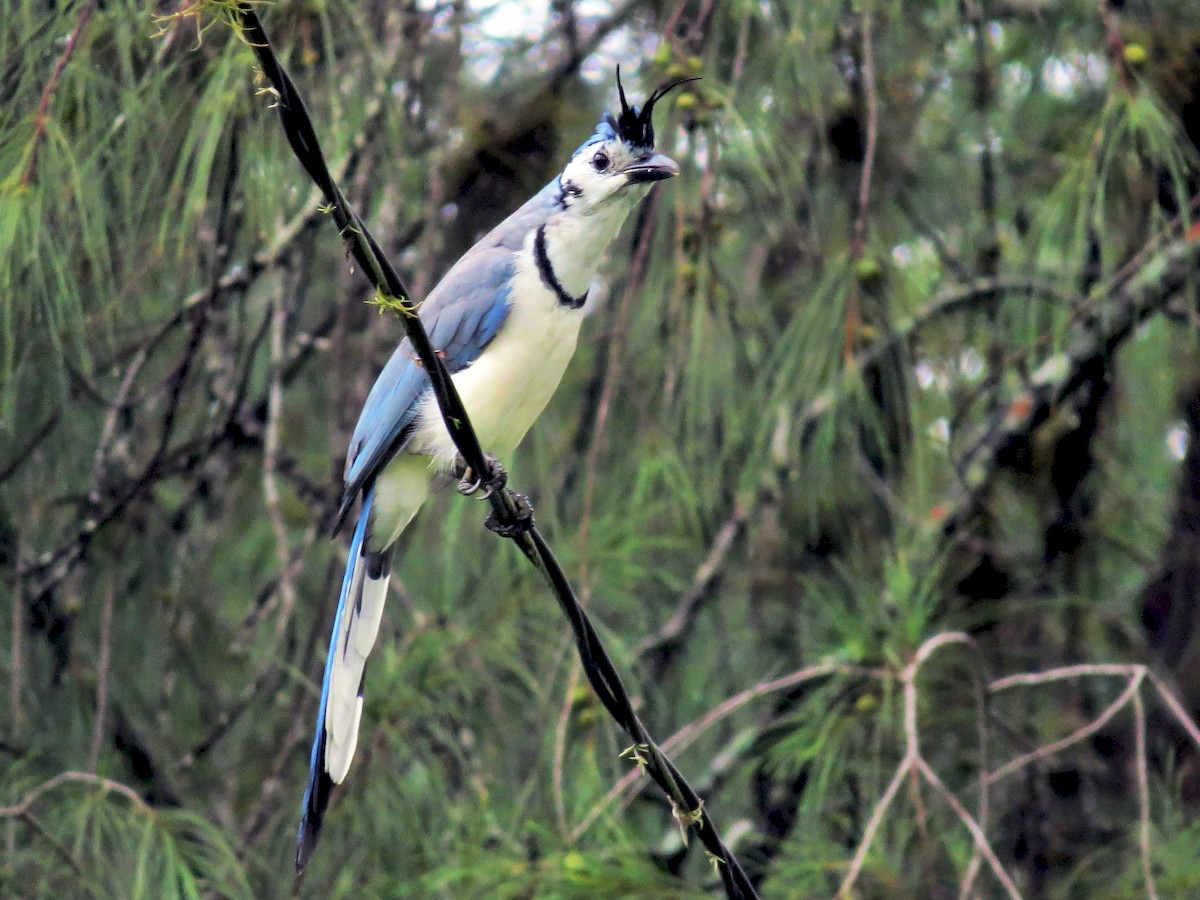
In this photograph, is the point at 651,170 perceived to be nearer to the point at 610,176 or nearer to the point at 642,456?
the point at 610,176

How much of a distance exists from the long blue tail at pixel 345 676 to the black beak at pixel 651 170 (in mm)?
788

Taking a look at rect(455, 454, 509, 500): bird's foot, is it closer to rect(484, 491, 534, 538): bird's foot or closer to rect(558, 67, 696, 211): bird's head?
rect(484, 491, 534, 538): bird's foot

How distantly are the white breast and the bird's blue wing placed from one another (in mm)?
26

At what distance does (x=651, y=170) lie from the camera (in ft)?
8.93

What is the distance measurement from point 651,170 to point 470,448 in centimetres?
81

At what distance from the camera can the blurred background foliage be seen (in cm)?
298

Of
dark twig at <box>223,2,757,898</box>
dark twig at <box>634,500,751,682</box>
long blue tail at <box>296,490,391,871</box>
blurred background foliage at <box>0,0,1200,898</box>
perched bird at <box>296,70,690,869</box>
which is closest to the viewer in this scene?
dark twig at <box>223,2,757,898</box>

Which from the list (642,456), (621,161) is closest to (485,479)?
(621,161)

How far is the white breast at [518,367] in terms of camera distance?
109 inches

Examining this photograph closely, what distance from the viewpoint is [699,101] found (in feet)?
9.55

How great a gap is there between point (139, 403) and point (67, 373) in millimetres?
169

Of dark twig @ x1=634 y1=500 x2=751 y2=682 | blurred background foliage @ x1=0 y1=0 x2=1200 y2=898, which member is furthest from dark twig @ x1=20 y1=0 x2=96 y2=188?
dark twig @ x1=634 y1=500 x2=751 y2=682

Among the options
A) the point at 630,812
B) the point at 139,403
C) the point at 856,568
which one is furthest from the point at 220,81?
the point at 630,812

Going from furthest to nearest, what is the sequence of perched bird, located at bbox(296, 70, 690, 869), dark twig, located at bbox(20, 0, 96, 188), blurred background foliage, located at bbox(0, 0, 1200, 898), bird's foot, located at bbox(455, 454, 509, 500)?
blurred background foliage, located at bbox(0, 0, 1200, 898), perched bird, located at bbox(296, 70, 690, 869), dark twig, located at bbox(20, 0, 96, 188), bird's foot, located at bbox(455, 454, 509, 500)
